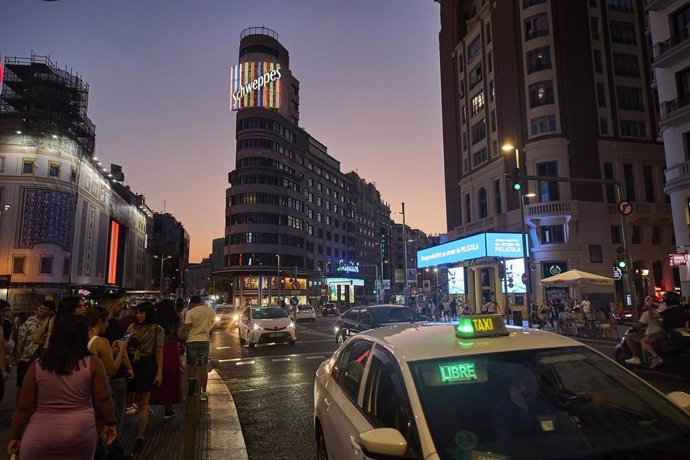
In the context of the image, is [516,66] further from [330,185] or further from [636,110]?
[330,185]

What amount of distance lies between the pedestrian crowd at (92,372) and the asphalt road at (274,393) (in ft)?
4.17

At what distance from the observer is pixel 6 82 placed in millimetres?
59969

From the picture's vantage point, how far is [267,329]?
18.0 meters

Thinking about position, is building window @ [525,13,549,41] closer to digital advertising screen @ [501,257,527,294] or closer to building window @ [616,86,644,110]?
building window @ [616,86,644,110]

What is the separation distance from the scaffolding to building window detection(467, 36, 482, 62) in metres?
47.1

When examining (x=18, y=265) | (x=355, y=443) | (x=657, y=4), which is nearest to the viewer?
(x=355, y=443)

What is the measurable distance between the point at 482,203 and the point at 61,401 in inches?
1684

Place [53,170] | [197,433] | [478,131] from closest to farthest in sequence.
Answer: [197,433]
[478,131]
[53,170]

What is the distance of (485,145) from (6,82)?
61.0 m

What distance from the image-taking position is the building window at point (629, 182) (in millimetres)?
37219

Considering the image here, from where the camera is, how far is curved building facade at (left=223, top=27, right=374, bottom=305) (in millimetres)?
77500

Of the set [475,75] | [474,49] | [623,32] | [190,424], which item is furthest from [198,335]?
[474,49]

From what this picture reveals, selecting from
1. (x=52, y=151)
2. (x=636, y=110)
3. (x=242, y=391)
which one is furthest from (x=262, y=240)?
(x=242, y=391)

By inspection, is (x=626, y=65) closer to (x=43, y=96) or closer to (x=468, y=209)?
(x=468, y=209)
